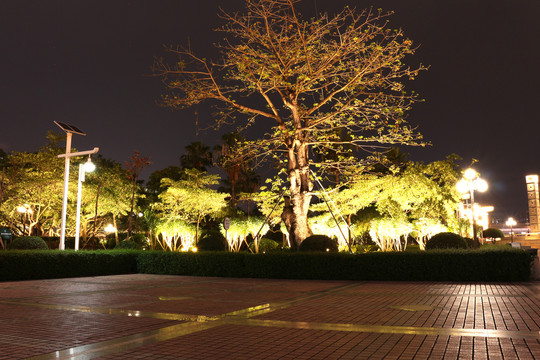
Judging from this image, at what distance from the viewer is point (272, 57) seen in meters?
20.0

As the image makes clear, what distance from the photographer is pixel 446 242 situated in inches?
818

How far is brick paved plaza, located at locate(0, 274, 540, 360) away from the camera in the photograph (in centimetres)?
586

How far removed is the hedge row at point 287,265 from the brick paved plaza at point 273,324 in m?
2.82

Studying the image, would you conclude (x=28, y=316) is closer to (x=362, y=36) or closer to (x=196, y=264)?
(x=196, y=264)

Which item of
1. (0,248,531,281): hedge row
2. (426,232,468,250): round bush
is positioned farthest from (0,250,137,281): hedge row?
(426,232,468,250): round bush

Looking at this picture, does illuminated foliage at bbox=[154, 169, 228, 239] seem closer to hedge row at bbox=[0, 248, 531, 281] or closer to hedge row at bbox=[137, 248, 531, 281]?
hedge row at bbox=[0, 248, 531, 281]

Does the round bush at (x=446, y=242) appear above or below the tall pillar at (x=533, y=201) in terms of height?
below

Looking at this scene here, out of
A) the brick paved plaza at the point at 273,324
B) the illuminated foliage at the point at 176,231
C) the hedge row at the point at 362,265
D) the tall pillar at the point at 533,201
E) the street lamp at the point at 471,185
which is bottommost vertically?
the brick paved plaza at the point at 273,324

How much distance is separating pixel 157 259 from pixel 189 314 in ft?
41.9

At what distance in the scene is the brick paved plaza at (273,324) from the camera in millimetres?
5859

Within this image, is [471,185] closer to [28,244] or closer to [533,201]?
[28,244]

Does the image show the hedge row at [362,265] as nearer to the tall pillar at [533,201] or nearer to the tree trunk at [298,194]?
the tree trunk at [298,194]

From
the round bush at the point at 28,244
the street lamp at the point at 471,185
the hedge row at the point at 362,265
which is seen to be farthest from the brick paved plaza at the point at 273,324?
the round bush at the point at 28,244

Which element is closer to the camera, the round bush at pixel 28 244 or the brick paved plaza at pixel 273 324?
the brick paved plaza at pixel 273 324
